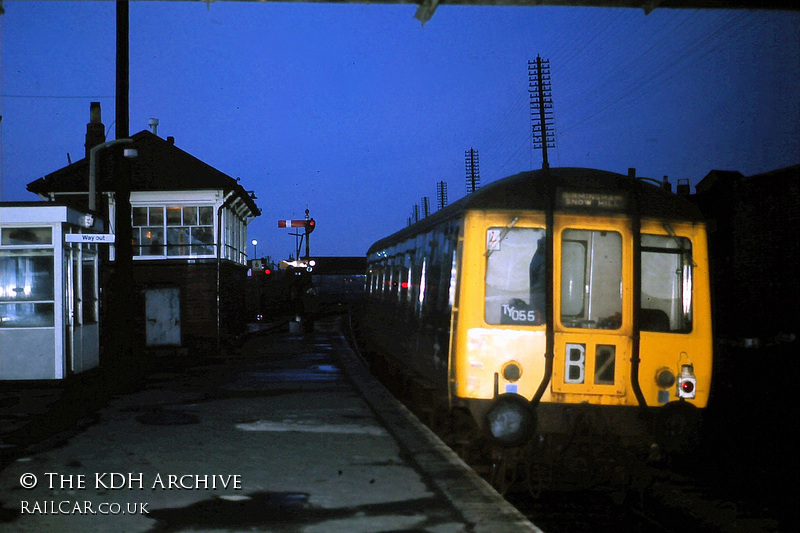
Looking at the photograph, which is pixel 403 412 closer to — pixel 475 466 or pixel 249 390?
pixel 475 466

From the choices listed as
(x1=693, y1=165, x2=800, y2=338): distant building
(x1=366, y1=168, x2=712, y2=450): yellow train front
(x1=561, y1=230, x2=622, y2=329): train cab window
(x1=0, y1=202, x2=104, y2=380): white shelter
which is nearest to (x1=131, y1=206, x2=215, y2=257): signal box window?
(x1=0, y1=202, x2=104, y2=380): white shelter

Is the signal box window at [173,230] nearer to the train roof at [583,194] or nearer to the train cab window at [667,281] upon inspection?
the train roof at [583,194]

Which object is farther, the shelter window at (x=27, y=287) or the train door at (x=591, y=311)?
the shelter window at (x=27, y=287)

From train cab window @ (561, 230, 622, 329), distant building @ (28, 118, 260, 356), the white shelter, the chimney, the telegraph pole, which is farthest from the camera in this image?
the chimney

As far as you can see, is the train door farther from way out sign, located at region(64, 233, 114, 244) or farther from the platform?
way out sign, located at region(64, 233, 114, 244)

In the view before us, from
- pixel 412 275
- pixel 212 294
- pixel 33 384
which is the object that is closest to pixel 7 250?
pixel 33 384

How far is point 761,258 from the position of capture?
25.4m

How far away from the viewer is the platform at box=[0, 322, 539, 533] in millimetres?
5820

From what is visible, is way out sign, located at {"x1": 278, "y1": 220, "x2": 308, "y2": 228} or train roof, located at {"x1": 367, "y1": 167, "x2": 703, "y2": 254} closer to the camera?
train roof, located at {"x1": 367, "y1": 167, "x2": 703, "y2": 254}

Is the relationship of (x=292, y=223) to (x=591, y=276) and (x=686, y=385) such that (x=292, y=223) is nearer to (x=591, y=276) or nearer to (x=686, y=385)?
(x=591, y=276)

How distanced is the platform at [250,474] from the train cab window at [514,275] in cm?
154

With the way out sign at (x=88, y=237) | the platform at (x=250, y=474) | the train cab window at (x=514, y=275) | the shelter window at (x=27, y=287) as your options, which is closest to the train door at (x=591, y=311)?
the train cab window at (x=514, y=275)

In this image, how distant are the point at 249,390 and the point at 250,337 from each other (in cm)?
1708

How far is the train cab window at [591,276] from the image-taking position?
303 inches
